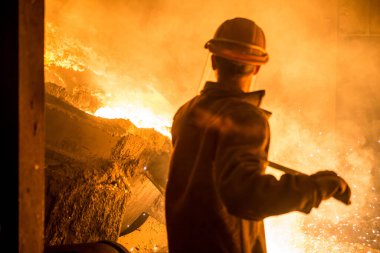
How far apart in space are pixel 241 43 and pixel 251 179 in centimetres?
76

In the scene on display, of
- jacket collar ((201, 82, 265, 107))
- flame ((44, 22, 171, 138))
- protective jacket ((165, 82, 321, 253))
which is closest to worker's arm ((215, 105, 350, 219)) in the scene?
protective jacket ((165, 82, 321, 253))

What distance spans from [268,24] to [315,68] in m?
1.71

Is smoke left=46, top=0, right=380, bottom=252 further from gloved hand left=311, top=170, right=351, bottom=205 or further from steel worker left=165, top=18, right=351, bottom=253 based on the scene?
gloved hand left=311, top=170, right=351, bottom=205

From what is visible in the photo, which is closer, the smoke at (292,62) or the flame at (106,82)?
the flame at (106,82)

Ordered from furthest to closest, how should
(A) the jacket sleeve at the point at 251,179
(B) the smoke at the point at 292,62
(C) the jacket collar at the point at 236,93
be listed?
(B) the smoke at the point at 292,62, (C) the jacket collar at the point at 236,93, (A) the jacket sleeve at the point at 251,179

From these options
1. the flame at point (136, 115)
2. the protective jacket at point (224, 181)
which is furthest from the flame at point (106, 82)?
the protective jacket at point (224, 181)

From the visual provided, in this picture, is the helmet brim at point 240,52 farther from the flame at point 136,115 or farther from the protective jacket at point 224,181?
the flame at point 136,115

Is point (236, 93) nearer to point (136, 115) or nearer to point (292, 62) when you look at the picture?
point (136, 115)

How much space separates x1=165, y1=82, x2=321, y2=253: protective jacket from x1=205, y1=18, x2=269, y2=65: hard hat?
179mm

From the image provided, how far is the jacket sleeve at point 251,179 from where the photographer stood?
143 centimetres

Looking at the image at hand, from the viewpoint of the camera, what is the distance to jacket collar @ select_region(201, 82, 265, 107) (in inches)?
67.9

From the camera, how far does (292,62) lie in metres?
9.14

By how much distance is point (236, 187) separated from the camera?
56.6 inches
